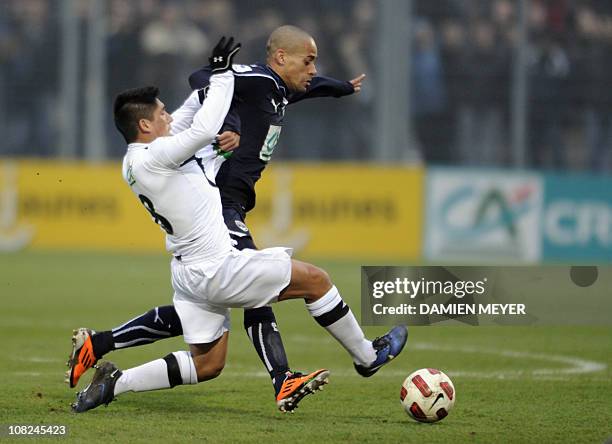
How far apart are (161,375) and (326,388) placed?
4.19 feet

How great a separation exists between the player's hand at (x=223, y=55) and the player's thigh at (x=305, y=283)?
3.42 feet

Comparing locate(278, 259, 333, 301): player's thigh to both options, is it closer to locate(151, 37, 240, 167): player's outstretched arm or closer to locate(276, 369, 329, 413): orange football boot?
locate(276, 369, 329, 413): orange football boot

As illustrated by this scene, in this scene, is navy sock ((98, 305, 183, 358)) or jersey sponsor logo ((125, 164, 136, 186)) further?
navy sock ((98, 305, 183, 358))

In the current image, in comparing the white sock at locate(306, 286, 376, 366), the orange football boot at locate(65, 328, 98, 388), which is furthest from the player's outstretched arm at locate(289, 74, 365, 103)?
the orange football boot at locate(65, 328, 98, 388)

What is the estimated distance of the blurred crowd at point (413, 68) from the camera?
19047mm

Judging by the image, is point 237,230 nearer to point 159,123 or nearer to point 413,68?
point 159,123

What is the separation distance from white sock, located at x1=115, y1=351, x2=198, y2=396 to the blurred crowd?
12.6 meters

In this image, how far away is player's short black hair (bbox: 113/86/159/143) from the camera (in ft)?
20.4

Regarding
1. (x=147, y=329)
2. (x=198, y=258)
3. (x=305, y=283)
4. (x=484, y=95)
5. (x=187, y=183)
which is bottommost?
(x=484, y=95)

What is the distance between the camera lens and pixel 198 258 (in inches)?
247

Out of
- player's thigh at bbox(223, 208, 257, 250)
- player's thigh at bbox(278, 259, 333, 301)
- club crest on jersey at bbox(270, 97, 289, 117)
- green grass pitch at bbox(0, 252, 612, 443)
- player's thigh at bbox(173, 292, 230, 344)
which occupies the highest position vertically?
club crest on jersey at bbox(270, 97, 289, 117)

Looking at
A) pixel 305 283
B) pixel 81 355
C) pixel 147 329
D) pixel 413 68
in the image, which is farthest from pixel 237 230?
pixel 413 68

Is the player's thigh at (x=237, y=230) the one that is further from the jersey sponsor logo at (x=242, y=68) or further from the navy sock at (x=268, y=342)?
the jersey sponsor logo at (x=242, y=68)

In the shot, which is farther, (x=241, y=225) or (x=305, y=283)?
(x=241, y=225)
